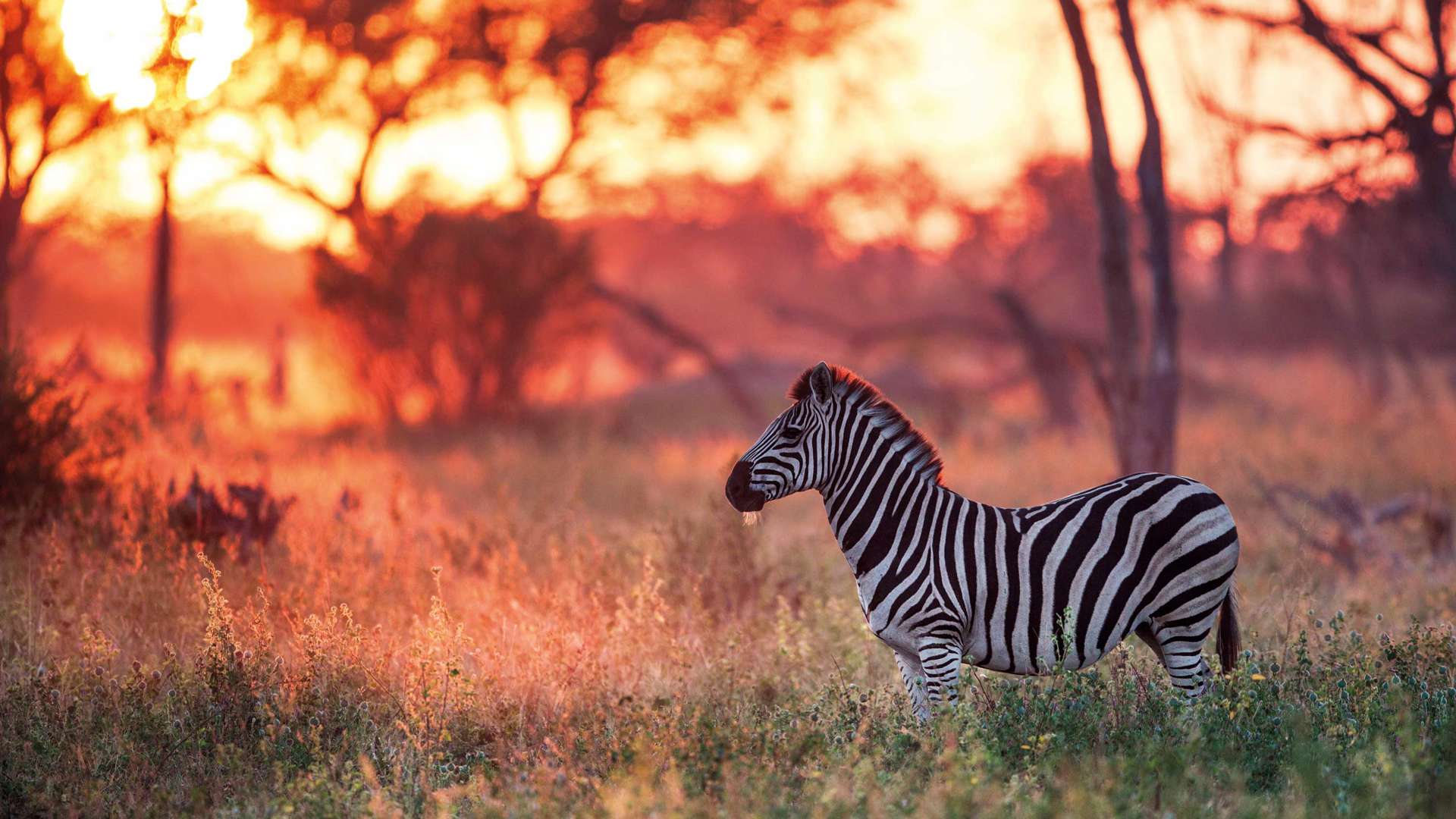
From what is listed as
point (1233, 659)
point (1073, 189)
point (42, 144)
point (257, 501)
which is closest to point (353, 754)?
point (257, 501)

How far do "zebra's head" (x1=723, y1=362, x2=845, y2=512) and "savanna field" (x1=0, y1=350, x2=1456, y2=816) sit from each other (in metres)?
0.93

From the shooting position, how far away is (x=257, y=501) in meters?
8.13

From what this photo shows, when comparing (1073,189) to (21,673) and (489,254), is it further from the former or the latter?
(21,673)

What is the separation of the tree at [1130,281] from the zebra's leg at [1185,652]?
188 inches

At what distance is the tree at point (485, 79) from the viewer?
17328mm

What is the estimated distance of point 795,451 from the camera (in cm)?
523

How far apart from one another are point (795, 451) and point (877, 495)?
399mm

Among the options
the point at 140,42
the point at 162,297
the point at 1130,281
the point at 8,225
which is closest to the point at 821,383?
the point at 1130,281

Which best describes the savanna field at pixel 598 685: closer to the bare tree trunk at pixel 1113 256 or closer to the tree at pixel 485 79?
the bare tree trunk at pixel 1113 256

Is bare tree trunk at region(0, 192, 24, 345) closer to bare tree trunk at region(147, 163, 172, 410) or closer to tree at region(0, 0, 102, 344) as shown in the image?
tree at region(0, 0, 102, 344)

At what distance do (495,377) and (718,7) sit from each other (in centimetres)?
718

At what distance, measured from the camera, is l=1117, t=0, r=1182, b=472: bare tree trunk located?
1002 cm

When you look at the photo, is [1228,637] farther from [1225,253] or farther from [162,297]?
[1225,253]

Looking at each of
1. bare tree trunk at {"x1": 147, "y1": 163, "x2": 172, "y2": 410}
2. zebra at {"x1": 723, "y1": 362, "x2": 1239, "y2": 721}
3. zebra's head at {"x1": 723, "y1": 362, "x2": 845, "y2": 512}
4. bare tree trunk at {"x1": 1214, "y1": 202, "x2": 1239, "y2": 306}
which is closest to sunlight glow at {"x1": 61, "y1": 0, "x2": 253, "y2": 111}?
bare tree trunk at {"x1": 147, "y1": 163, "x2": 172, "y2": 410}
